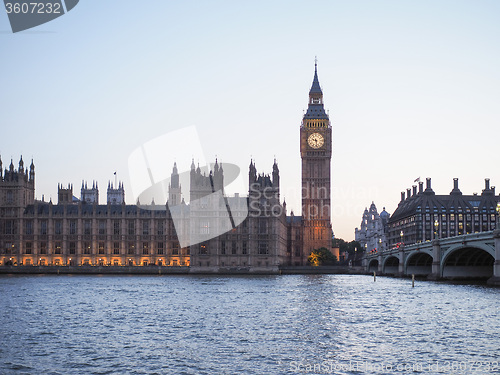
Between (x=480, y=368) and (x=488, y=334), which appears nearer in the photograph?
(x=480, y=368)

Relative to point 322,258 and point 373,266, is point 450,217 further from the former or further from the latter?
point 322,258

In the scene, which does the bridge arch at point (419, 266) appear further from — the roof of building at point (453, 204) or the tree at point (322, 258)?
the roof of building at point (453, 204)

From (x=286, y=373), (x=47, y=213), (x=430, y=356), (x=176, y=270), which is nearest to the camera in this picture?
(x=286, y=373)

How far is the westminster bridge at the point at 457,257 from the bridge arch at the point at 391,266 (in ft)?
24.5

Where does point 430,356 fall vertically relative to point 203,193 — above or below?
below

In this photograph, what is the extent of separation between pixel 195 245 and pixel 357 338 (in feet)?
397

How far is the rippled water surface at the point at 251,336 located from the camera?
31.1 m

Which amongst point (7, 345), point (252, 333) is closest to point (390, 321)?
point (252, 333)

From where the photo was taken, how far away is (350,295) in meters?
76.4

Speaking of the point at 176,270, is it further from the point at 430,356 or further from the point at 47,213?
the point at 430,356

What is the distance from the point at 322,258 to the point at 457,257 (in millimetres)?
84098

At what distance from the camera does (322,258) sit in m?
183

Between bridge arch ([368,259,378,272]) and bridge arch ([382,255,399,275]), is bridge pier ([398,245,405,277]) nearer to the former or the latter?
bridge arch ([382,255,399,275])

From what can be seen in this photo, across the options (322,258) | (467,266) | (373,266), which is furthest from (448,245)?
(322,258)
